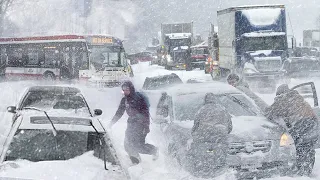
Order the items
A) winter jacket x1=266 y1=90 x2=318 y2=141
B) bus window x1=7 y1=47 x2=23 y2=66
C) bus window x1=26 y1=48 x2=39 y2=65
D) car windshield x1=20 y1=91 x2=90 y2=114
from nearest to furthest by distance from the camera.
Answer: winter jacket x1=266 y1=90 x2=318 y2=141, car windshield x1=20 y1=91 x2=90 y2=114, bus window x1=26 y1=48 x2=39 y2=65, bus window x1=7 y1=47 x2=23 y2=66

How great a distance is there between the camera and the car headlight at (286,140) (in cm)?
707

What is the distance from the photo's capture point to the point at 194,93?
8.54 m

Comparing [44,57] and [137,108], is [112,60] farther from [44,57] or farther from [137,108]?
[137,108]

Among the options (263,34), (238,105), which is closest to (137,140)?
(238,105)

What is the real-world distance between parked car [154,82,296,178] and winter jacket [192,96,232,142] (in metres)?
0.14

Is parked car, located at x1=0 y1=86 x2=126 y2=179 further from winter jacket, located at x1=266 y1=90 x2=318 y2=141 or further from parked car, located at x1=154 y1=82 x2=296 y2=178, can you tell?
winter jacket, located at x1=266 y1=90 x2=318 y2=141

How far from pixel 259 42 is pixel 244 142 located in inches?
625

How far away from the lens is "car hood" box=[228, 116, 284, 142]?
700cm

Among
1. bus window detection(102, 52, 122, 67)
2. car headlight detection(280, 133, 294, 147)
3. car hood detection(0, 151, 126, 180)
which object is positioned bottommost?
car headlight detection(280, 133, 294, 147)

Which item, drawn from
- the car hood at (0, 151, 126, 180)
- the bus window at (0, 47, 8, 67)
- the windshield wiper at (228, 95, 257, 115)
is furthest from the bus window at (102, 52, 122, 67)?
the car hood at (0, 151, 126, 180)

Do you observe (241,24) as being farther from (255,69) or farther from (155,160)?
(155,160)

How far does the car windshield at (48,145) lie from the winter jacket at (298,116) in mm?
3541

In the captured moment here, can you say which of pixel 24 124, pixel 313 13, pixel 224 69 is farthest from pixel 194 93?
pixel 313 13

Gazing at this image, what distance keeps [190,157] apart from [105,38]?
63.7ft
